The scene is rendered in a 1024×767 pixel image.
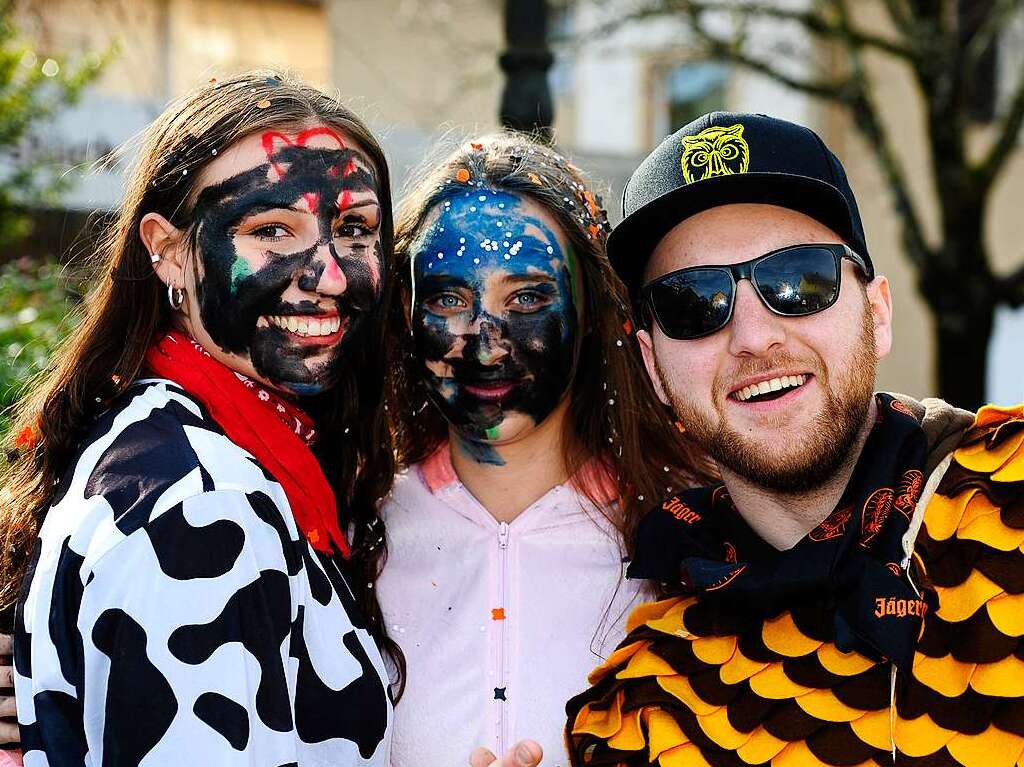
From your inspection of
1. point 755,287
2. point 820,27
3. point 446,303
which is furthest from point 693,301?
point 820,27

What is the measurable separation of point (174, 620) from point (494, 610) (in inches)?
41.5

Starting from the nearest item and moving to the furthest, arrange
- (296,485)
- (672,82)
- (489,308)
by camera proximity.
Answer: (296,485)
(489,308)
(672,82)

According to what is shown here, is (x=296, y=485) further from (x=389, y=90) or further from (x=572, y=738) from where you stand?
(x=389, y=90)

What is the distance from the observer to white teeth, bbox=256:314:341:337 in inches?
97.0

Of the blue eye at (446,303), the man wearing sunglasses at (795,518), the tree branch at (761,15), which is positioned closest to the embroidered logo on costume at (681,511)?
the man wearing sunglasses at (795,518)

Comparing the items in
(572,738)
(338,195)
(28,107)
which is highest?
(28,107)

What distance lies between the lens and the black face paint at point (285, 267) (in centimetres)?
244

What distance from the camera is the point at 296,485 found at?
235 cm

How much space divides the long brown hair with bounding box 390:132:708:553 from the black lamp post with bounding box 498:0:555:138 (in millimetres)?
1486

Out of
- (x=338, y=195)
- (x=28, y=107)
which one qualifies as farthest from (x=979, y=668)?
(x=28, y=107)

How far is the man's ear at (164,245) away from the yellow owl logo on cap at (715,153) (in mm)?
1085

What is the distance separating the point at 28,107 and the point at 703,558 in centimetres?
462

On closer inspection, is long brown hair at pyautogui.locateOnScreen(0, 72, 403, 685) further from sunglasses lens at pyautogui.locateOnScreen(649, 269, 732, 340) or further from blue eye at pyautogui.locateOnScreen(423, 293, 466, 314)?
sunglasses lens at pyautogui.locateOnScreen(649, 269, 732, 340)

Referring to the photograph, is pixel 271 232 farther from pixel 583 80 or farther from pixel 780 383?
pixel 583 80
